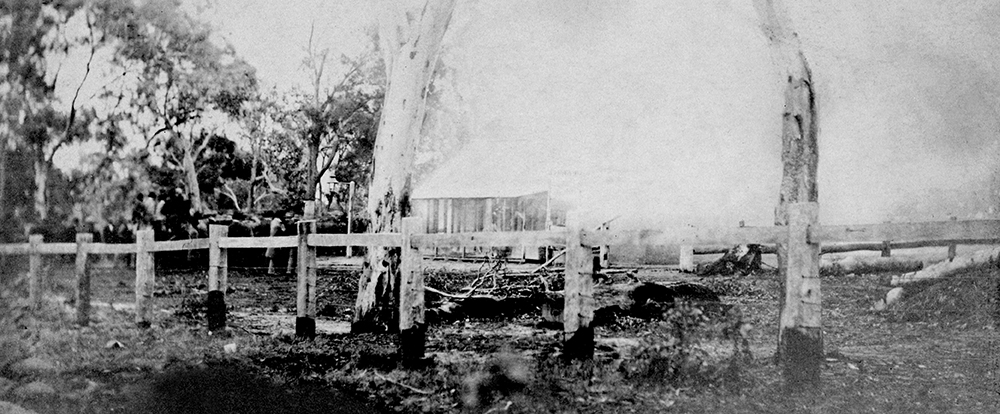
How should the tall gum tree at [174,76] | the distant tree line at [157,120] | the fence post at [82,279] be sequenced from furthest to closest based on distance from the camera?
the fence post at [82,279] → the tall gum tree at [174,76] → the distant tree line at [157,120]

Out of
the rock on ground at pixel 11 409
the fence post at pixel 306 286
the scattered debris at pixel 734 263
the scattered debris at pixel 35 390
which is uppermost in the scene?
the scattered debris at pixel 734 263

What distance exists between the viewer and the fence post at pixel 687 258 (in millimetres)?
1987

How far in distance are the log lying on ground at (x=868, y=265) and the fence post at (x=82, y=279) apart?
3.23m

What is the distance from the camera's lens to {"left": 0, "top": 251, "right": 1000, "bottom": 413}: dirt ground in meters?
1.80

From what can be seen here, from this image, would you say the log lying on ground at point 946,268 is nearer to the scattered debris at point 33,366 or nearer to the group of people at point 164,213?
the group of people at point 164,213

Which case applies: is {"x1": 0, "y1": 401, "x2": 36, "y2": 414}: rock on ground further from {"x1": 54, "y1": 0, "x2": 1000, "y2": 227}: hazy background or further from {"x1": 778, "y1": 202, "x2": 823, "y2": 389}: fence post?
{"x1": 778, "y1": 202, "x2": 823, "y2": 389}: fence post

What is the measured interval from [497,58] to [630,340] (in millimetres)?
1066

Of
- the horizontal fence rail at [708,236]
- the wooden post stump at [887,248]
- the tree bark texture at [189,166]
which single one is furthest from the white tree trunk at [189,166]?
the wooden post stump at [887,248]

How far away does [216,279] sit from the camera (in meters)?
3.19

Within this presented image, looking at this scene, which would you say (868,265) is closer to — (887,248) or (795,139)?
(887,248)

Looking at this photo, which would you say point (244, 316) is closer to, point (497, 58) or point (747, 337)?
point (497, 58)

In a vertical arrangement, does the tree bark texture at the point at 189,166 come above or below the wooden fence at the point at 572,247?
above

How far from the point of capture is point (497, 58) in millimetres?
2369

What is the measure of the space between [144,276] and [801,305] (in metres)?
2.82
